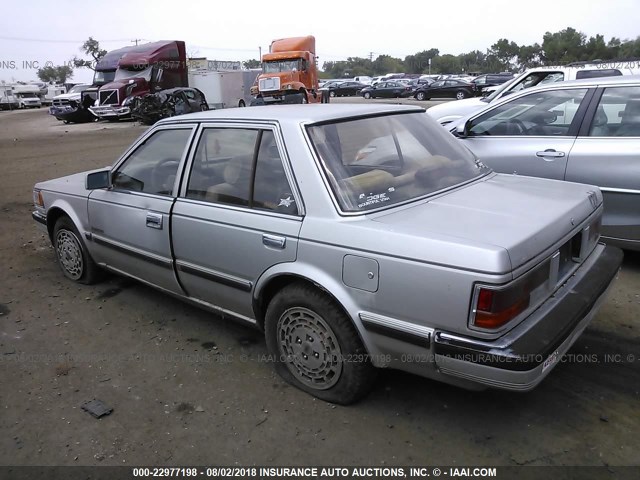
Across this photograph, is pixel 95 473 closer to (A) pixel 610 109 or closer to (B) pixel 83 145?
(A) pixel 610 109

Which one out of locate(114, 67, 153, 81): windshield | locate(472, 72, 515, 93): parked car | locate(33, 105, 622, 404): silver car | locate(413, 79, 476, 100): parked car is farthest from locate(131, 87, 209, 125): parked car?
locate(472, 72, 515, 93): parked car

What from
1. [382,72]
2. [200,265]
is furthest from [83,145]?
[382,72]

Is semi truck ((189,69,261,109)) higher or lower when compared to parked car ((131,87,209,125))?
higher

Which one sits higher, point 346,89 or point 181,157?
point 346,89

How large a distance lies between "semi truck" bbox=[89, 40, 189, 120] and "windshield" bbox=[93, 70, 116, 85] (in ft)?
0.39

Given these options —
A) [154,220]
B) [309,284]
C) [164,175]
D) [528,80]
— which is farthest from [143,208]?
[528,80]

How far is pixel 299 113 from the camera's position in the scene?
3131 mm

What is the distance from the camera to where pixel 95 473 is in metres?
2.49

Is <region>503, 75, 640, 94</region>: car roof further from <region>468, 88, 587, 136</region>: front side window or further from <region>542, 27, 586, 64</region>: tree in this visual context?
<region>542, 27, 586, 64</region>: tree

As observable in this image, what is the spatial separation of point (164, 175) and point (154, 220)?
1.15ft

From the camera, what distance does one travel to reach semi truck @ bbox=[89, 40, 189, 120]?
907 inches

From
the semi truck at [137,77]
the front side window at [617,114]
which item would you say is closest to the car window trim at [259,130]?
the front side window at [617,114]

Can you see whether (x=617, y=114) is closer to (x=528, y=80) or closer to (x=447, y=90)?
(x=528, y=80)

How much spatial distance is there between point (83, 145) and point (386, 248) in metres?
15.1
